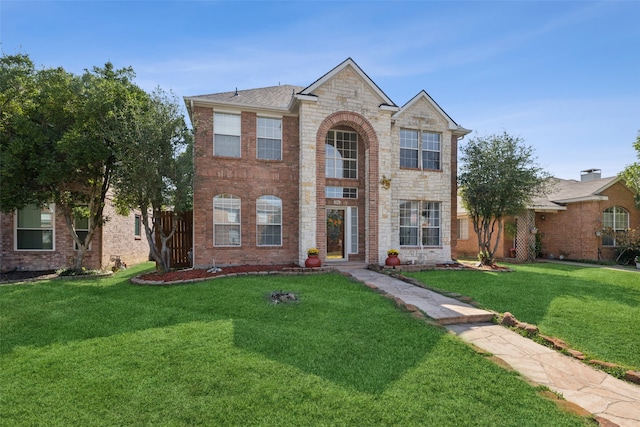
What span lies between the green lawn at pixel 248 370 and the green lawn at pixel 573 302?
245 cm

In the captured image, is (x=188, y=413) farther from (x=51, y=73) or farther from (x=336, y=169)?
(x=51, y=73)

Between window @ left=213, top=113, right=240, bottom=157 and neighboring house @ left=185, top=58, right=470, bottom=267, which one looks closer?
neighboring house @ left=185, top=58, right=470, bottom=267

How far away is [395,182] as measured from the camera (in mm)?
13930

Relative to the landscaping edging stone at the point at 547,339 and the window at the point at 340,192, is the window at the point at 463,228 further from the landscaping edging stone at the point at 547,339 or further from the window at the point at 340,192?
the landscaping edging stone at the point at 547,339

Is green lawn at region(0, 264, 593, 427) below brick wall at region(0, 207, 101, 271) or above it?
below

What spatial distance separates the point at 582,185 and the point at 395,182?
50.3ft

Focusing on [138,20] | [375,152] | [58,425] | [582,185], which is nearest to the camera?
[58,425]

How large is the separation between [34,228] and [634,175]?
94.3ft

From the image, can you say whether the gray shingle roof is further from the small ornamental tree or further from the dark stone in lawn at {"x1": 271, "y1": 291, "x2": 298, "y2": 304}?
the small ornamental tree

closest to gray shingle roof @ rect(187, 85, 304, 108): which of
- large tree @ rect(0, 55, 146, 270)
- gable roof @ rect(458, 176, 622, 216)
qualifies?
large tree @ rect(0, 55, 146, 270)

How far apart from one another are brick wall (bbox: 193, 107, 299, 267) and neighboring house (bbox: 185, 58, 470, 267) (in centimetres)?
4

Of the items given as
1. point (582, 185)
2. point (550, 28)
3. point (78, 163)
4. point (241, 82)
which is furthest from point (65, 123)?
point (582, 185)

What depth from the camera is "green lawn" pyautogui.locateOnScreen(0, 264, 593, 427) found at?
3414 millimetres

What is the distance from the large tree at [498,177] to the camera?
46.1ft
